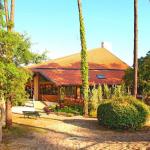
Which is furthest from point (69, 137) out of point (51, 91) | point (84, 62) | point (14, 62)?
point (51, 91)

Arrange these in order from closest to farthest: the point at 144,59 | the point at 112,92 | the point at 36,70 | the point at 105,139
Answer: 1. the point at 105,139
2. the point at 112,92
3. the point at 144,59
4. the point at 36,70

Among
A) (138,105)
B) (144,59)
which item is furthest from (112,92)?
(138,105)

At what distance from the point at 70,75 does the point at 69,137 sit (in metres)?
22.1

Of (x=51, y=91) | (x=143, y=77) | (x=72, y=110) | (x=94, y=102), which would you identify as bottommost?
(x=72, y=110)

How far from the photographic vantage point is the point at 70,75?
139 feet

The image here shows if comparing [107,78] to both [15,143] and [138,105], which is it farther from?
[15,143]

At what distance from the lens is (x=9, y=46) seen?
19.4 meters

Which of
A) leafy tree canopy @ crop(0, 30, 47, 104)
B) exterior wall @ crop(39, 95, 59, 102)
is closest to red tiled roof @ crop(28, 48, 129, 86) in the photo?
exterior wall @ crop(39, 95, 59, 102)

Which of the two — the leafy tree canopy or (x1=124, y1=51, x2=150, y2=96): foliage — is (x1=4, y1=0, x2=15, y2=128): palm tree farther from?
(x1=124, y1=51, x2=150, y2=96): foliage

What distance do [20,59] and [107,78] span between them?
23.5 m

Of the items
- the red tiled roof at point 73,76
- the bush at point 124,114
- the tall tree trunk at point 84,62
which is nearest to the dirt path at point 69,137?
the bush at point 124,114

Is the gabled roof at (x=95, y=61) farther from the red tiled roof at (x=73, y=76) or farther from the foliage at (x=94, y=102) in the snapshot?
the foliage at (x=94, y=102)

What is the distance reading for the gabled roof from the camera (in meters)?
45.0

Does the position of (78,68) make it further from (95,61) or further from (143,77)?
(143,77)
